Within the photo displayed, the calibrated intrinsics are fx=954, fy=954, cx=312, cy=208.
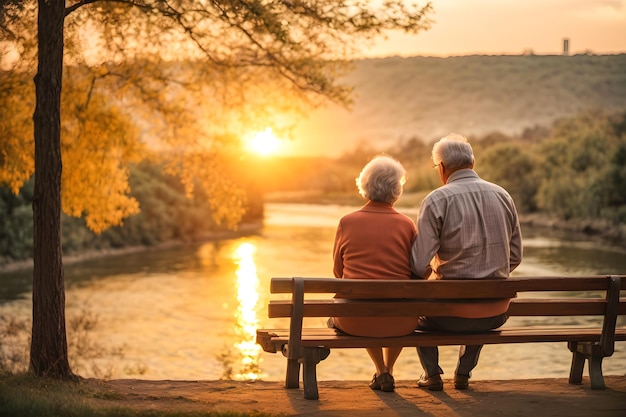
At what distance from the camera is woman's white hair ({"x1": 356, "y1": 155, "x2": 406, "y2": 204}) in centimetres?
685

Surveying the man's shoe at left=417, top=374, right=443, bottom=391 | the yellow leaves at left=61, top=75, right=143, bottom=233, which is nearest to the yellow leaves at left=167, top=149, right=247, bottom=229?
the yellow leaves at left=61, top=75, right=143, bottom=233

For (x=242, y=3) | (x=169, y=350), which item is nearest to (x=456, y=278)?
(x=242, y=3)

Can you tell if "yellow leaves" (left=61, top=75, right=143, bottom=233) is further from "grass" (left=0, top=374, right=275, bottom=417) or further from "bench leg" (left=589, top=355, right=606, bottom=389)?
"bench leg" (left=589, top=355, right=606, bottom=389)

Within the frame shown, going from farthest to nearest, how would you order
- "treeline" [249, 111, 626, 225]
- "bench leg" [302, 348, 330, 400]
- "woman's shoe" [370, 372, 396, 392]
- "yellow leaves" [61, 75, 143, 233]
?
1. "treeline" [249, 111, 626, 225]
2. "yellow leaves" [61, 75, 143, 233]
3. "woman's shoe" [370, 372, 396, 392]
4. "bench leg" [302, 348, 330, 400]

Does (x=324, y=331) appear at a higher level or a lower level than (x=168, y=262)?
higher

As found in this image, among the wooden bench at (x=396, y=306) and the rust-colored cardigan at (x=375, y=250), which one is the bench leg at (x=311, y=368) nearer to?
the wooden bench at (x=396, y=306)

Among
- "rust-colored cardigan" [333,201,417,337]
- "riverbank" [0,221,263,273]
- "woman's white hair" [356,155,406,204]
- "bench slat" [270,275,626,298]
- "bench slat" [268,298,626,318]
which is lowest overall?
"riverbank" [0,221,263,273]

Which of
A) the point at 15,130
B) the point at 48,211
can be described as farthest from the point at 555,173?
the point at 48,211

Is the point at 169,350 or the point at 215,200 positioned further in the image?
the point at 169,350

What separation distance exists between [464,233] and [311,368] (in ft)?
4.88

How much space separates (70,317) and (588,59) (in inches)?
3414

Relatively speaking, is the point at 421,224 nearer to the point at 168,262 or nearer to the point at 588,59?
the point at 168,262

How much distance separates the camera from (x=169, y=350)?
2006 cm

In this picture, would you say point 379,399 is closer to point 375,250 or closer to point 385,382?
point 385,382
